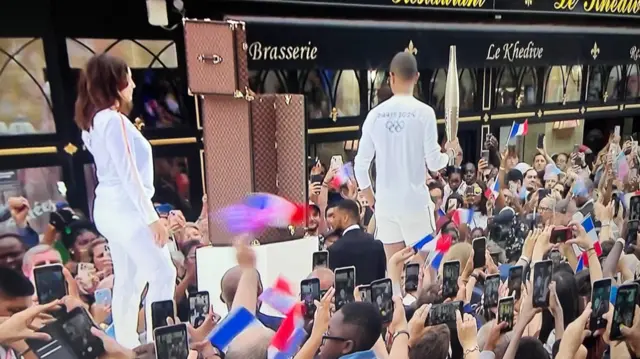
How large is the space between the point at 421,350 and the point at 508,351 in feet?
1.65

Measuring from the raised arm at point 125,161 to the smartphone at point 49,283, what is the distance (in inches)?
12.0

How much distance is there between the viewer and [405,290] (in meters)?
2.23

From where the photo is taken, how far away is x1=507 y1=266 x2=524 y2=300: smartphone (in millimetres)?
2504

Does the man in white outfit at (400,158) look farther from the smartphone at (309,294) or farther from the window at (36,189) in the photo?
the window at (36,189)

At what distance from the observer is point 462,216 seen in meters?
2.30

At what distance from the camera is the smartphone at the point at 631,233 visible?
112 inches

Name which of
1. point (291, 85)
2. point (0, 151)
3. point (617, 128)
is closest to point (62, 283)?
point (0, 151)

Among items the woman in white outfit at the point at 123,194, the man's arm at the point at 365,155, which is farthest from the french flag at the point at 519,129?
the woman in white outfit at the point at 123,194

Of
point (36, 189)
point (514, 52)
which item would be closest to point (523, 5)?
point (514, 52)

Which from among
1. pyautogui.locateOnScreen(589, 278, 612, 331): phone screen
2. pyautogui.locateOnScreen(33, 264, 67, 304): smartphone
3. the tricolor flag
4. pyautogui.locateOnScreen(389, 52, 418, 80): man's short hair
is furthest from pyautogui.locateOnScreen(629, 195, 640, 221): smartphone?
pyautogui.locateOnScreen(33, 264, 67, 304): smartphone

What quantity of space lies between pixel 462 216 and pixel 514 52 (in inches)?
28.8

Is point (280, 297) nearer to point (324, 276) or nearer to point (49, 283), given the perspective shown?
point (324, 276)

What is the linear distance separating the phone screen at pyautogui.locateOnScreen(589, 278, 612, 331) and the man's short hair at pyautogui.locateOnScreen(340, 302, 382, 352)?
129cm

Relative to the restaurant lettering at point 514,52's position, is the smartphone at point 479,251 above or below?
below
